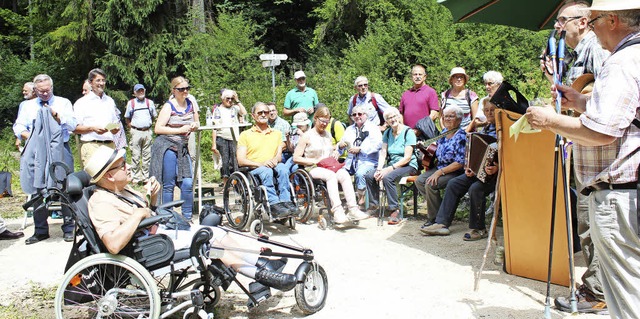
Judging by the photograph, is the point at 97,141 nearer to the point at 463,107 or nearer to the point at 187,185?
the point at 187,185

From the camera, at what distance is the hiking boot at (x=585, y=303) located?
376 cm

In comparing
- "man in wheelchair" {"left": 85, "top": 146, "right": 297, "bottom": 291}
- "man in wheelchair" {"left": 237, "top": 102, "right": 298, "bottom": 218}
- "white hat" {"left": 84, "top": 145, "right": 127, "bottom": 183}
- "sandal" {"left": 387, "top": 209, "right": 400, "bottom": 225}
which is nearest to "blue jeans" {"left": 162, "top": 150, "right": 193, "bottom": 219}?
"man in wheelchair" {"left": 237, "top": 102, "right": 298, "bottom": 218}

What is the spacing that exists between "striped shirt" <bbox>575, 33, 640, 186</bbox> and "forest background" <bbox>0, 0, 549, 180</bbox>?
8602mm

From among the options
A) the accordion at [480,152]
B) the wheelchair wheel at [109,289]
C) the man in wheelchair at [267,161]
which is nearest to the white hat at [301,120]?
the man in wheelchair at [267,161]

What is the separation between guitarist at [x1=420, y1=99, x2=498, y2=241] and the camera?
5.67 meters

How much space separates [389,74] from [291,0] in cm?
778

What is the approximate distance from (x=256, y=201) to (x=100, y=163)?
2754 millimetres

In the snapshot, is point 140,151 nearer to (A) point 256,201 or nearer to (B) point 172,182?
(B) point 172,182

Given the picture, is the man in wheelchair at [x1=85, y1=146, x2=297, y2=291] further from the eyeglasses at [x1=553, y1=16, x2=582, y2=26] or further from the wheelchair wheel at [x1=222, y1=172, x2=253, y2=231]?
the eyeglasses at [x1=553, y1=16, x2=582, y2=26]

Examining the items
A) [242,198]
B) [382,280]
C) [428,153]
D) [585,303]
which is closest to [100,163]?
[382,280]

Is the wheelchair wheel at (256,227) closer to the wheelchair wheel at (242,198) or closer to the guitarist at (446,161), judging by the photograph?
the wheelchair wheel at (242,198)

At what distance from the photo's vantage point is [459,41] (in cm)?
1380

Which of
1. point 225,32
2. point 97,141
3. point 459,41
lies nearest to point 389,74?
point 459,41

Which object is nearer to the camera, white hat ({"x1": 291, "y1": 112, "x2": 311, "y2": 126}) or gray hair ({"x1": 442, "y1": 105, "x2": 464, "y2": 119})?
gray hair ({"x1": 442, "y1": 105, "x2": 464, "y2": 119})
